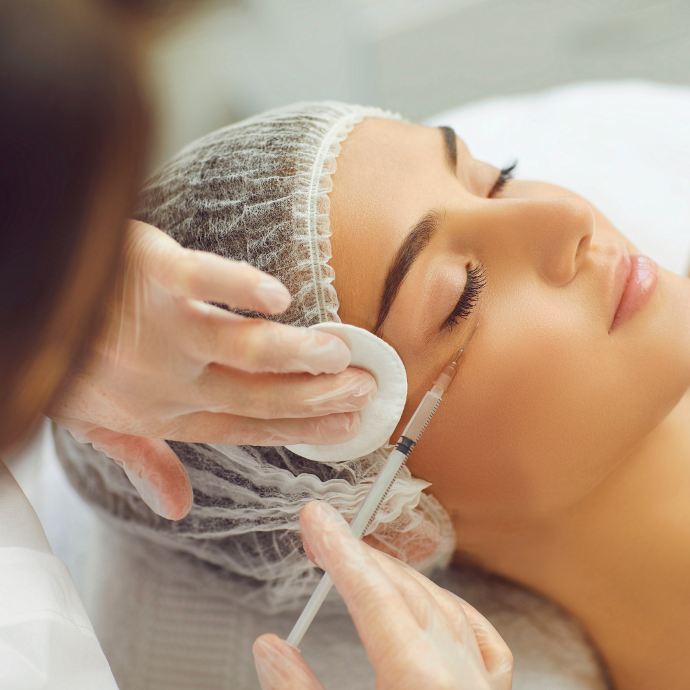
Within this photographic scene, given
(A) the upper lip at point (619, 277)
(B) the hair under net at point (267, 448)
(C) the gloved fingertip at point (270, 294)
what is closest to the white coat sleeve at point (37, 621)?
(B) the hair under net at point (267, 448)

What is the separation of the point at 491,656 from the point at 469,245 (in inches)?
26.3

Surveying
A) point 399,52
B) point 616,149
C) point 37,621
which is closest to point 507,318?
point 37,621

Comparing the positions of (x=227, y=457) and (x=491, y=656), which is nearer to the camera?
(x=491, y=656)

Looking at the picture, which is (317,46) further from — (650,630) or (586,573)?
(650,630)

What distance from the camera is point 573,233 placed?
908mm

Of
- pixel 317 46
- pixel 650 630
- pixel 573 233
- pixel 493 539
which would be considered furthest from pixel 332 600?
pixel 317 46

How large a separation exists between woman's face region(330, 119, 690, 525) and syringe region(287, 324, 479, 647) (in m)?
0.05

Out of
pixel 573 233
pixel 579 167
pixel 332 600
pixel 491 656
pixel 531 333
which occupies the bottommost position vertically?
pixel 332 600

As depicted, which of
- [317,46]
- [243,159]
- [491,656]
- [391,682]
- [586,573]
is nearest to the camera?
[391,682]

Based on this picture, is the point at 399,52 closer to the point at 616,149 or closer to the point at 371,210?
the point at 616,149

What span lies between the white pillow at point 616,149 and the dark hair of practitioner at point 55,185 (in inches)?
55.0

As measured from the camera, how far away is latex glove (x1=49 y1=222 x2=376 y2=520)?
2.23ft

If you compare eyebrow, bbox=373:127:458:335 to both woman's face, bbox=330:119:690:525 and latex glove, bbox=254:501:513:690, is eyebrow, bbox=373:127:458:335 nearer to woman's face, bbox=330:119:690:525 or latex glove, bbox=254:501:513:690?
woman's face, bbox=330:119:690:525

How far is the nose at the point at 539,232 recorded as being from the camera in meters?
0.90
